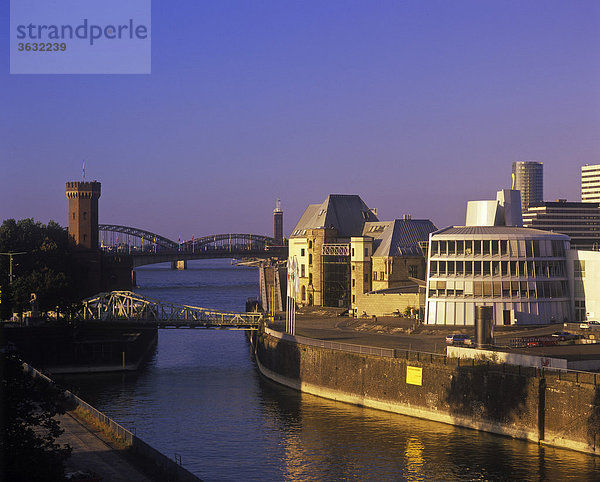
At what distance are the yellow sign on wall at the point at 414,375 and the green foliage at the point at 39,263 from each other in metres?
48.1

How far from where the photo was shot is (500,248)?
292 ft

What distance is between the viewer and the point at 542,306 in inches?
3494

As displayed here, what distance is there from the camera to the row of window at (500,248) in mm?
89062

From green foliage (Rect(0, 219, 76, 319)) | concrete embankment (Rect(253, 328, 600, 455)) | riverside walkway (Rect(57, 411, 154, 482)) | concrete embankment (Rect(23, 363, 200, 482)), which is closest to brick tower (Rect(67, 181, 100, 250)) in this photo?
green foliage (Rect(0, 219, 76, 319))

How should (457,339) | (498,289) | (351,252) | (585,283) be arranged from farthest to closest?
(351,252), (585,283), (498,289), (457,339)

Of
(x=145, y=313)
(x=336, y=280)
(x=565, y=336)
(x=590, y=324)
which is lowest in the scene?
(x=565, y=336)

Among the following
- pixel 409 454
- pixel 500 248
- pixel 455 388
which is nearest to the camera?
pixel 409 454

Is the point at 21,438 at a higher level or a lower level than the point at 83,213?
lower

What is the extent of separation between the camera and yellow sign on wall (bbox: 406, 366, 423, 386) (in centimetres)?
7019

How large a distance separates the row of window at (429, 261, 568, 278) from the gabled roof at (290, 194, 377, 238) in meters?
39.0

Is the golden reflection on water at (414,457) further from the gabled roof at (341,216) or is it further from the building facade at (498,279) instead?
the gabled roof at (341,216)

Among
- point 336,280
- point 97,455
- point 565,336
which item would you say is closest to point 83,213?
point 336,280

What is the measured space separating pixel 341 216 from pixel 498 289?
46795 millimetres

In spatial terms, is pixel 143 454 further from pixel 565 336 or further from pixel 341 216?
pixel 341 216
